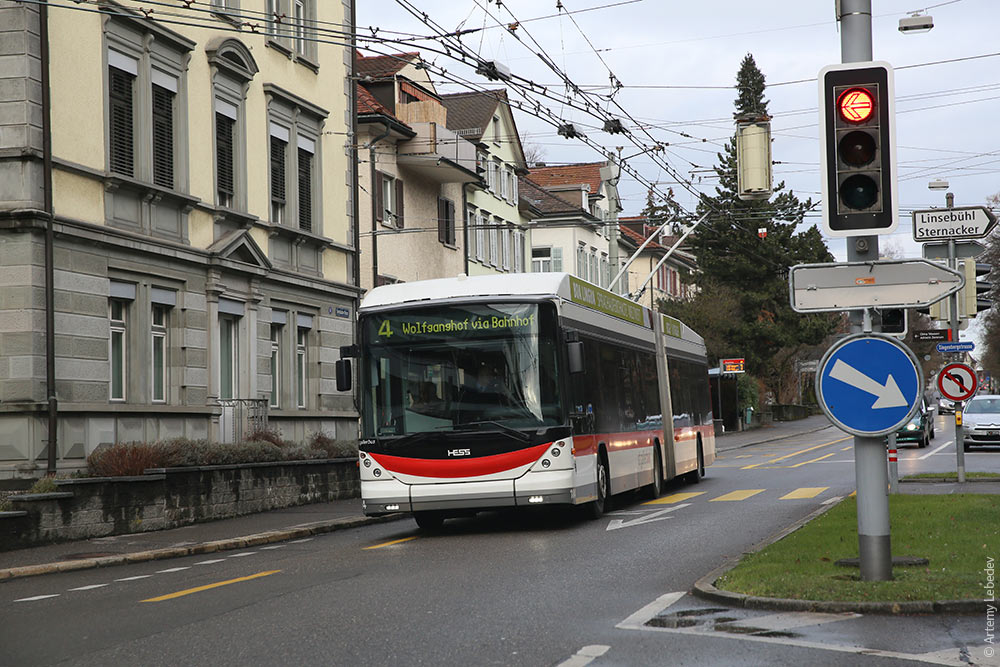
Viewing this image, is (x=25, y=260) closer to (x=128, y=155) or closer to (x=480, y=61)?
(x=128, y=155)

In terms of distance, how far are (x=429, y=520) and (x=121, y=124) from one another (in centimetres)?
867

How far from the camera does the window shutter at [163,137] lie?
24.0m

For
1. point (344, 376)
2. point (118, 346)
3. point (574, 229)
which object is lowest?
point (344, 376)

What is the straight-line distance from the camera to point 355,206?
108 ft

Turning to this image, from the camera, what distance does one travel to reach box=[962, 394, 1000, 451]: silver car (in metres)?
40.3

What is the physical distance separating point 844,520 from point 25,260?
38.3ft

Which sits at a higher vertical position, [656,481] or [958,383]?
[958,383]

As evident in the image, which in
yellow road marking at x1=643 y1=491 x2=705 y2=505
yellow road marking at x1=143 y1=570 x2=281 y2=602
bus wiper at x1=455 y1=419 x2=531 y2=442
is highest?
bus wiper at x1=455 y1=419 x2=531 y2=442

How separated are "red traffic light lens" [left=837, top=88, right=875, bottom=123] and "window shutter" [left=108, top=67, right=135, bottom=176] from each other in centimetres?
1491

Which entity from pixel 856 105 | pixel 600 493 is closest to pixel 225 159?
pixel 600 493

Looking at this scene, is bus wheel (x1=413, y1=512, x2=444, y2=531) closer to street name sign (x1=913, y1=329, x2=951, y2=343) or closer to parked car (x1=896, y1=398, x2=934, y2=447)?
street name sign (x1=913, y1=329, x2=951, y2=343)

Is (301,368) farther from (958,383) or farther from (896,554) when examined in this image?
(896,554)

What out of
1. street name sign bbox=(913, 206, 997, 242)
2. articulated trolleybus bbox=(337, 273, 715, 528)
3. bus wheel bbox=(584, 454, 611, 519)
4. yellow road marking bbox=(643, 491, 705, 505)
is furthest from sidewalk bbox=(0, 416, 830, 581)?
street name sign bbox=(913, 206, 997, 242)

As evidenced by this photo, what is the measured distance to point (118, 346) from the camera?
22.8 m
